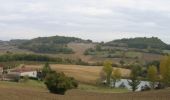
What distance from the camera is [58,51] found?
7682 inches

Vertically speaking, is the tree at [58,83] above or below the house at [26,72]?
above

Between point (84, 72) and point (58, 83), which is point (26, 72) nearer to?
point (84, 72)

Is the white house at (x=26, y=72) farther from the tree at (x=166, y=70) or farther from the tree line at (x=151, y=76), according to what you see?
the tree at (x=166, y=70)

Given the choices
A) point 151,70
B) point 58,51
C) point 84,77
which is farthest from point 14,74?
point 58,51

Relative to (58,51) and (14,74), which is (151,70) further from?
(58,51)

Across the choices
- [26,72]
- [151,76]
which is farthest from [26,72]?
[151,76]

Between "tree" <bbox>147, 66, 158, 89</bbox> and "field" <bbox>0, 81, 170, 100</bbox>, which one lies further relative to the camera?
"tree" <bbox>147, 66, 158, 89</bbox>

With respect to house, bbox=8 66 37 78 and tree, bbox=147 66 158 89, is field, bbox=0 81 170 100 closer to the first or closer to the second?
tree, bbox=147 66 158 89

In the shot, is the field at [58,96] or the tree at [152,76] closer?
the field at [58,96]

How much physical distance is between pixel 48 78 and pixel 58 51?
13892 cm

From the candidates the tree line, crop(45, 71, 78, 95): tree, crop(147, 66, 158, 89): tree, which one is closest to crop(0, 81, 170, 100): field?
crop(45, 71, 78, 95): tree

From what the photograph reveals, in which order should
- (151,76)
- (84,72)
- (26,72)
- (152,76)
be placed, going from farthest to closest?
(84,72) → (26,72) → (151,76) → (152,76)

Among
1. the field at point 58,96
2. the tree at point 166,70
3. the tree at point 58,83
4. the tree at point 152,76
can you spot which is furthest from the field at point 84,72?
the field at point 58,96

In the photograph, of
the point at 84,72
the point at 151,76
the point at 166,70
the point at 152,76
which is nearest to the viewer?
the point at 166,70
